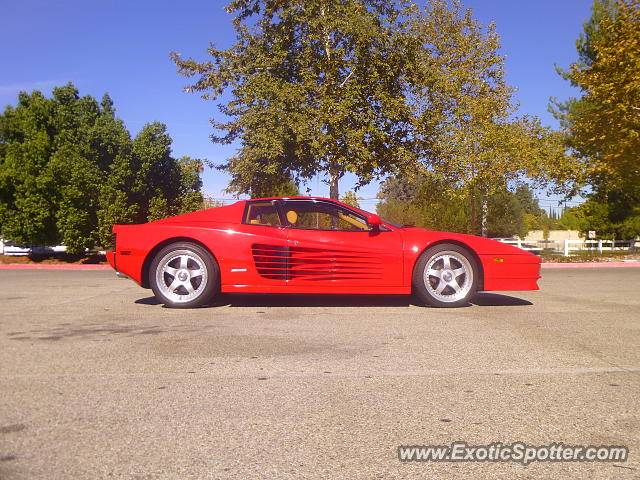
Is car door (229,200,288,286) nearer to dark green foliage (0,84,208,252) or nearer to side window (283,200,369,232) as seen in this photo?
side window (283,200,369,232)

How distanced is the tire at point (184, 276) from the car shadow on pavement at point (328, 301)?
33cm

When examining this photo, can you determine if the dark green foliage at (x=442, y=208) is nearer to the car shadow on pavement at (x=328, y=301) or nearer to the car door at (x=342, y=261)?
the car shadow on pavement at (x=328, y=301)

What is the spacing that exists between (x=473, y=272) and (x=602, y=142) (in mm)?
18215

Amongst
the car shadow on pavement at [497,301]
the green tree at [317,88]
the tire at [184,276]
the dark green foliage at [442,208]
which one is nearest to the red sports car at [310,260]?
the tire at [184,276]

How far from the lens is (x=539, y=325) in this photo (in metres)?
5.25

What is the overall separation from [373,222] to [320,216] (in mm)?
878

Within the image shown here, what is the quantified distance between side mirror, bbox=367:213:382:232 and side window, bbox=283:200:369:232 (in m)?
0.09

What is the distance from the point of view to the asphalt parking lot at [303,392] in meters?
2.10

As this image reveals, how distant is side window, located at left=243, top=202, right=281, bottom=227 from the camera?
6.64 m

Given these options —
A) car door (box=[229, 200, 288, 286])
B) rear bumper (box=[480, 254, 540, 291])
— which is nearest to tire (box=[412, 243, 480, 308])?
rear bumper (box=[480, 254, 540, 291])

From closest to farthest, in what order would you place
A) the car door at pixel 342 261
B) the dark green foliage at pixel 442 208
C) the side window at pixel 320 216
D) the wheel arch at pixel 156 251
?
the car door at pixel 342 261, the wheel arch at pixel 156 251, the side window at pixel 320 216, the dark green foliage at pixel 442 208

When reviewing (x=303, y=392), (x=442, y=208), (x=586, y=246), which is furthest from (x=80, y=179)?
(x=586, y=246)

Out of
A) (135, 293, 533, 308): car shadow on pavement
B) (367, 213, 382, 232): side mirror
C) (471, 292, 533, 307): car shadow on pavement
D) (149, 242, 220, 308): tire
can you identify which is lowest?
(135, 293, 533, 308): car shadow on pavement

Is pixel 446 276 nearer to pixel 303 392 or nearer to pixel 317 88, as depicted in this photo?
pixel 303 392
